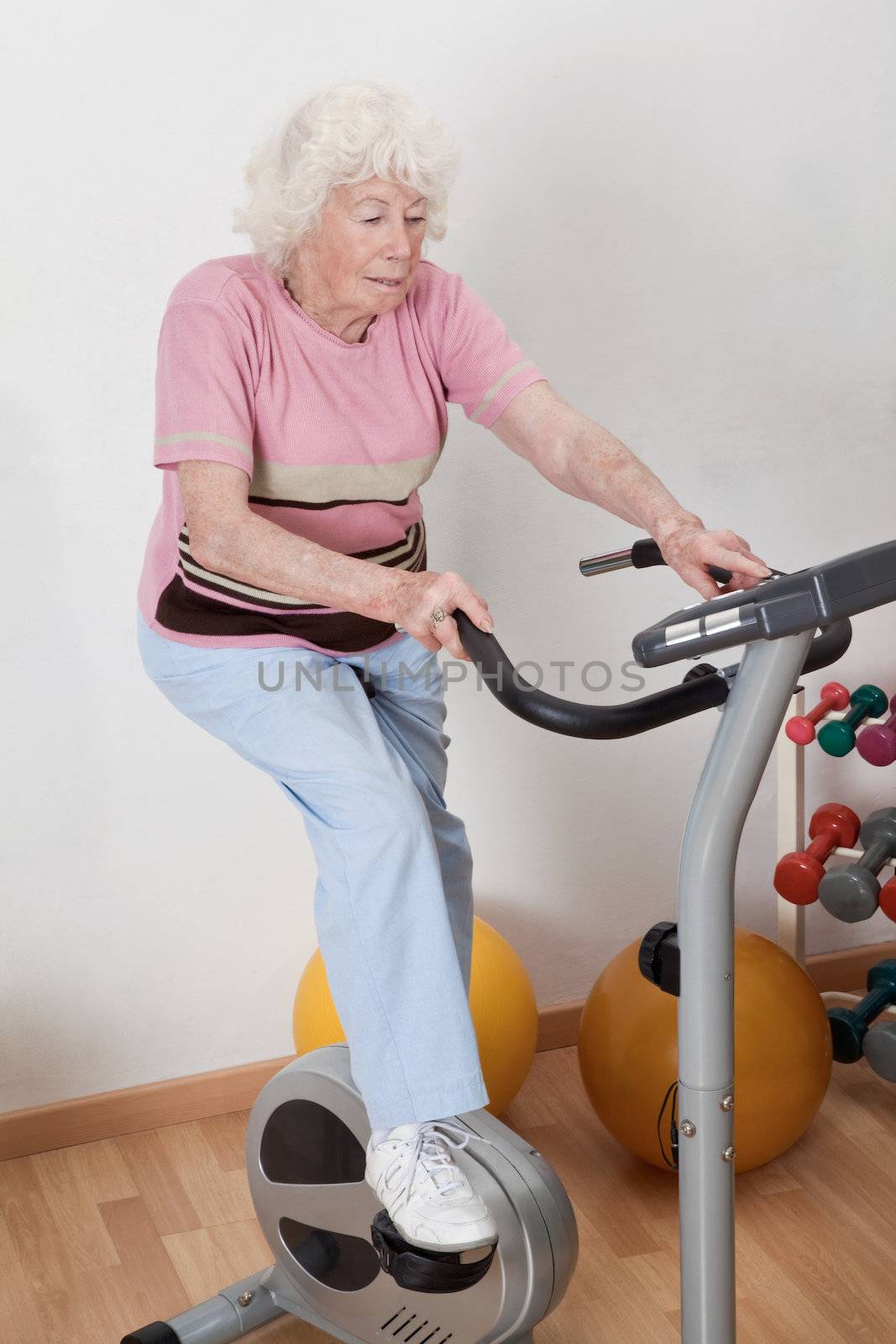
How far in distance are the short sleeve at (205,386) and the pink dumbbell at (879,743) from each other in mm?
1277

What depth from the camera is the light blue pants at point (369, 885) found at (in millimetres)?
1618

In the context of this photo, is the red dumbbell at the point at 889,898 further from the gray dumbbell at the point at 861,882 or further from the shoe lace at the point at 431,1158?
the shoe lace at the point at 431,1158

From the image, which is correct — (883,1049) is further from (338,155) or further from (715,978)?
(338,155)

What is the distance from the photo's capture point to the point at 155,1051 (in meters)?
2.60

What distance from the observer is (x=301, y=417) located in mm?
1768

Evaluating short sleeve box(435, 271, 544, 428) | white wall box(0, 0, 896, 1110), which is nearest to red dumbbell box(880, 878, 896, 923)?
white wall box(0, 0, 896, 1110)

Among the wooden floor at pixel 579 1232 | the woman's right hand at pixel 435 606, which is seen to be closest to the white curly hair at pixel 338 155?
the woman's right hand at pixel 435 606

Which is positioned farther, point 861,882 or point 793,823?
point 793,823

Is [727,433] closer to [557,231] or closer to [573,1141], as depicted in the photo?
[557,231]

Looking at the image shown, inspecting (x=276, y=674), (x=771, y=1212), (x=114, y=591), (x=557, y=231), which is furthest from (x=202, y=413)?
(x=771, y=1212)

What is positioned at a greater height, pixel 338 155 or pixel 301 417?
pixel 338 155

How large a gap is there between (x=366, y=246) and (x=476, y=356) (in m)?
0.26

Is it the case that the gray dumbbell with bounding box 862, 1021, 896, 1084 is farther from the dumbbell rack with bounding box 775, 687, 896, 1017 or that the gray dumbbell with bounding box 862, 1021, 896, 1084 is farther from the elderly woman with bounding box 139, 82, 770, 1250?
the elderly woman with bounding box 139, 82, 770, 1250

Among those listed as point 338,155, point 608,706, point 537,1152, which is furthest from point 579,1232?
point 338,155
